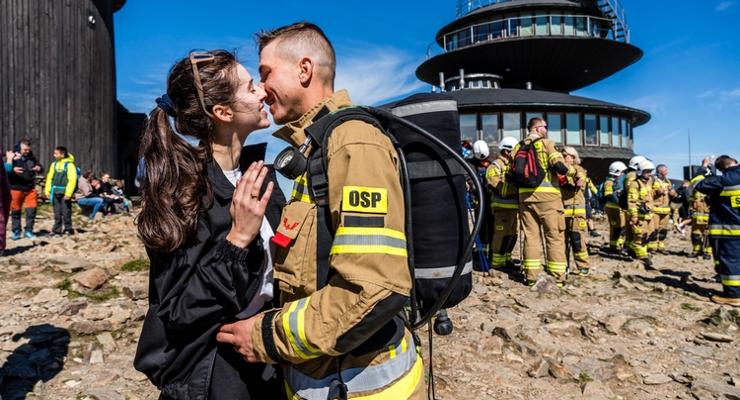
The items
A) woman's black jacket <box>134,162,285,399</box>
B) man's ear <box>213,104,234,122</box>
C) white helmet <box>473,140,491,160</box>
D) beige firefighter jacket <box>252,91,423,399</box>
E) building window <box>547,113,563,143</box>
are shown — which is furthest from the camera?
building window <box>547,113,563,143</box>

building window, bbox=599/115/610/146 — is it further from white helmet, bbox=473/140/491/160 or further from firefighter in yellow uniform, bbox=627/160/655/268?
white helmet, bbox=473/140/491/160

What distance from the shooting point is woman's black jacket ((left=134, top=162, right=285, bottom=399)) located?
1709mm

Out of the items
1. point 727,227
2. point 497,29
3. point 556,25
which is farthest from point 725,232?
point 556,25

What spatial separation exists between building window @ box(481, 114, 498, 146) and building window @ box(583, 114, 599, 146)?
19.4 ft

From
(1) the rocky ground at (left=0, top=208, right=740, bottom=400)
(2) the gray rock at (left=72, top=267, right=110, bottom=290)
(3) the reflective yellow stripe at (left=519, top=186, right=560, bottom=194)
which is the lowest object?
(1) the rocky ground at (left=0, top=208, right=740, bottom=400)

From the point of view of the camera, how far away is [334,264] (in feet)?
4.77

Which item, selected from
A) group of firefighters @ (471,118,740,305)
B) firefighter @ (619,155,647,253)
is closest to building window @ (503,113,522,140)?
group of firefighters @ (471,118,740,305)

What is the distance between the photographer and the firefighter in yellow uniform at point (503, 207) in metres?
8.17

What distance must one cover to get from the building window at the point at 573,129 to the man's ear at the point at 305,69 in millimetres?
28288

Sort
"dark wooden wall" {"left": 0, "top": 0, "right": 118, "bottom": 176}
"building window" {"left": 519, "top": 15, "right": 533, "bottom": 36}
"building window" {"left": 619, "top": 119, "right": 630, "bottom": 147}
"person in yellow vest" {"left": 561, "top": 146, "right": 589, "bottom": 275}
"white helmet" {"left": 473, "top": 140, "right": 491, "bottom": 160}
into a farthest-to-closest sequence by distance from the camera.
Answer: "building window" {"left": 519, "top": 15, "right": 533, "bottom": 36} < "building window" {"left": 619, "top": 119, "right": 630, "bottom": 147} < "dark wooden wall" {"left": 0, "top": 0, "right": 118, "bottom": 176} < "white helmet" {"left": 473, "top": 140, "right": 491, "bottom": 160} < "person in yellow vest" {"left": 561, "top": 146, "right": 589, "bottom": 275}

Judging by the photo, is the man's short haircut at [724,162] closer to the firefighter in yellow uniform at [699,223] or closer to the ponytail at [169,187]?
the firefighter in yellow uniform at [699,223]

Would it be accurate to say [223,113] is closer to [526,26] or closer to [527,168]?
[527,168]

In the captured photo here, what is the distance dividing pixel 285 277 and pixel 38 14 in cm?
1915

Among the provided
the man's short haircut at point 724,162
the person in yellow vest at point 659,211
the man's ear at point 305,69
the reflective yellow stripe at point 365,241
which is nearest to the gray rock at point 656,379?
the reflective yellow stripe at point 365,241
